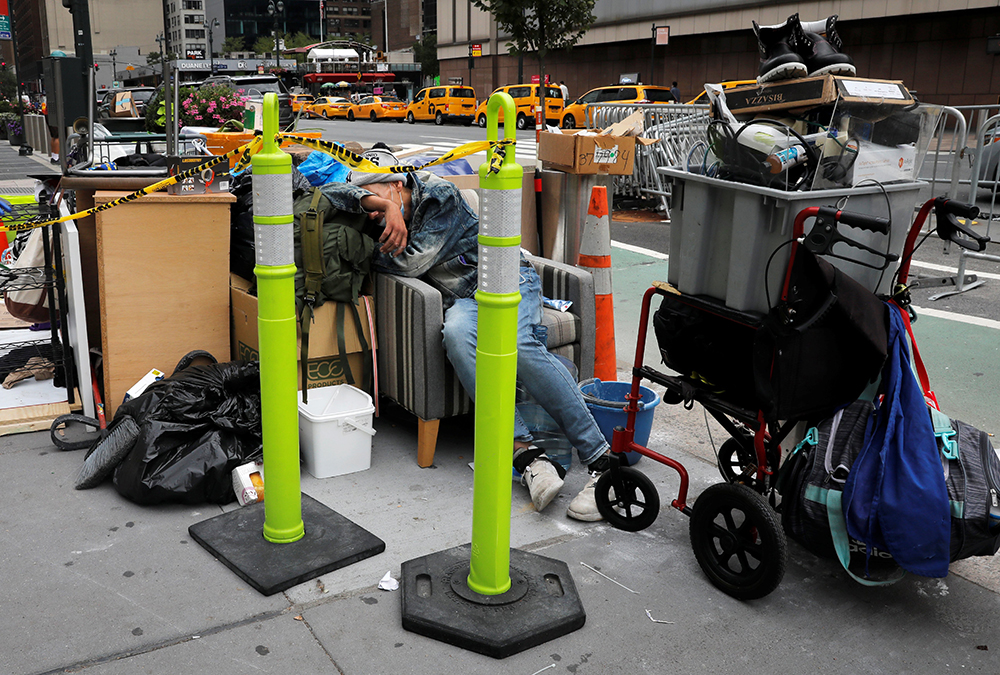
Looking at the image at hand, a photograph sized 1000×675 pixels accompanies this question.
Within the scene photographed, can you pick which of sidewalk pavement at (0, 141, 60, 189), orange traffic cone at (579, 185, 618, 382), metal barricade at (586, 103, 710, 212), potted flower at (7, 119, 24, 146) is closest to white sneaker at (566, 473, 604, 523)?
orange traffic cone at (579, 185, 618, 382)

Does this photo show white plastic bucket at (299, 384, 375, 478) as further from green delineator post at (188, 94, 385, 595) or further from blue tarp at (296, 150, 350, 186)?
blue tarp at (296, 150, 350, 186)

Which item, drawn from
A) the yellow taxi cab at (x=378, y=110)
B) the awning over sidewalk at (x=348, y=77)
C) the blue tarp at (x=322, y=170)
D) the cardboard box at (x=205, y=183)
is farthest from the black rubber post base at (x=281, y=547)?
the awning over sidewalk at (x=348, y=77)

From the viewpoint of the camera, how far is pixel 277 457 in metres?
2.93

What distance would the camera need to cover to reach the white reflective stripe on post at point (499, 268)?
243cm

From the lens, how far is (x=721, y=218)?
3033 mm

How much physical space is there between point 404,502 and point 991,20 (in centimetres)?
2980

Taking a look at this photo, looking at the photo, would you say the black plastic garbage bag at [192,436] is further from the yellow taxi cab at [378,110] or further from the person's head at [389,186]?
the yellow taxi cab at [378,110]

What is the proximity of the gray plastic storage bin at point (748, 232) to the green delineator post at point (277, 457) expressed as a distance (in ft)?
4.76

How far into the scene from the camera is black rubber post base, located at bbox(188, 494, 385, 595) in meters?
2.84

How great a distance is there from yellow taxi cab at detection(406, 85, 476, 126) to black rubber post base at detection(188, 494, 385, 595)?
3765 cm

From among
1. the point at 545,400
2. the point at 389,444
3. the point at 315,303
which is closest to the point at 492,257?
the point at 545,400

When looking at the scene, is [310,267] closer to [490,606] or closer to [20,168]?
[490,606]

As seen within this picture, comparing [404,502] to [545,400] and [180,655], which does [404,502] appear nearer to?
[545,400]

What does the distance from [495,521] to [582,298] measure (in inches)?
71.1
